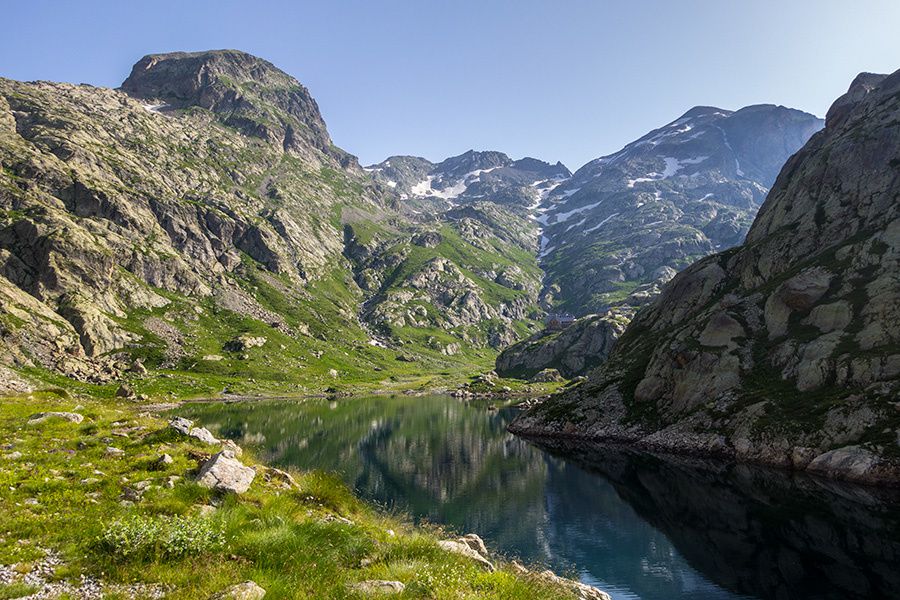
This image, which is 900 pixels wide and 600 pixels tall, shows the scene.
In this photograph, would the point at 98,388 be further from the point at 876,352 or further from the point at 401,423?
the point at 876,352

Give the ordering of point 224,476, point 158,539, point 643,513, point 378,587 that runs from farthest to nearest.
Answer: point 643,513, point 224,476, point 158,539, point 378,587

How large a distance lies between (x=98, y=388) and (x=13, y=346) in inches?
1140

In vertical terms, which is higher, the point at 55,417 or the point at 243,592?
the point at 243,592

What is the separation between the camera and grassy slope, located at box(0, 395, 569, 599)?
1052 cm

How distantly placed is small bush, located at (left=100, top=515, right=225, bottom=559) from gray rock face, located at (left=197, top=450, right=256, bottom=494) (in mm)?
5222

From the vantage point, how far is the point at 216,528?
515 inches

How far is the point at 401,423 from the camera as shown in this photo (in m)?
116

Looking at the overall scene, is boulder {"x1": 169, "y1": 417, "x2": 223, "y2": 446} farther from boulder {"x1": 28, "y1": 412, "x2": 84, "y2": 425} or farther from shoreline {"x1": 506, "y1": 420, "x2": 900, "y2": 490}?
shoreline {"x1": 506, "y1": 420, "x2": 900, "y2": 490}

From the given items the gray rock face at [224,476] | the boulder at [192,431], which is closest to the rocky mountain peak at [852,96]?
the boulder at [192,431]

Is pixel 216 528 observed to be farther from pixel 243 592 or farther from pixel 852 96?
pixel 852 96

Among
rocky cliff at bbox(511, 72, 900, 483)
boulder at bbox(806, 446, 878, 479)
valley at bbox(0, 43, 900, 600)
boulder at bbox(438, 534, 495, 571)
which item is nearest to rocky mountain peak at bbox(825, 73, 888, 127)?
valley at bbox(0, 43, 900, 600)

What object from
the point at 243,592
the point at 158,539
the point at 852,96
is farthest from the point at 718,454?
the point at 852,96

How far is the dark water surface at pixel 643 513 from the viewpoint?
28.9 meters

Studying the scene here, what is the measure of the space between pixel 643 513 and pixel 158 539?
143 ft
